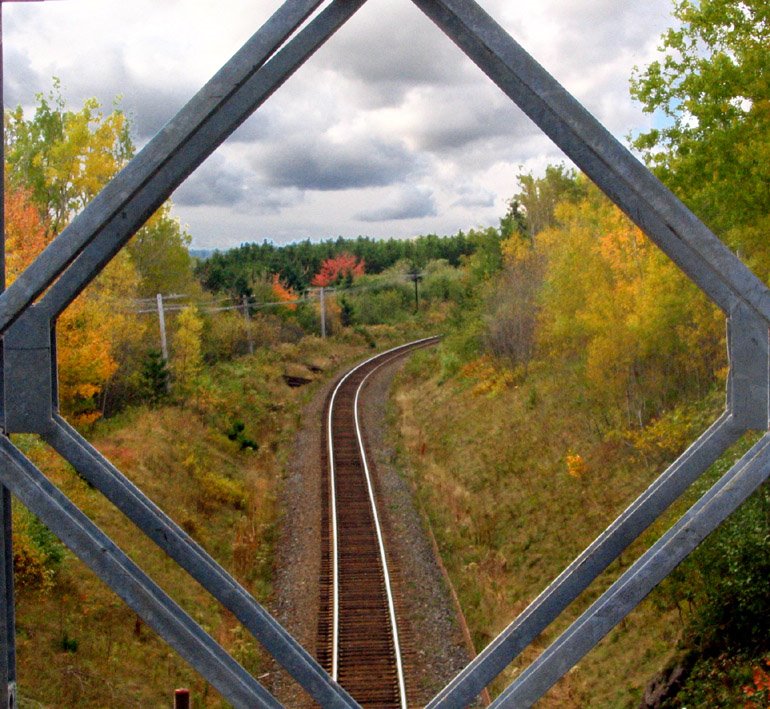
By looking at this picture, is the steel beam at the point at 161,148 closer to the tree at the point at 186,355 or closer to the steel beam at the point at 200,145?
the steel beam at the point at 200,145

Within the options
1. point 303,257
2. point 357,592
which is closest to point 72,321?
point 357,592

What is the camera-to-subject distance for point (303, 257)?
9262cm

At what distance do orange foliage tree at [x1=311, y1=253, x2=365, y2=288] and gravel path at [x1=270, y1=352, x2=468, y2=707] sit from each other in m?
49.6

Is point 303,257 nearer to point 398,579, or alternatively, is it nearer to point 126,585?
point 398,579

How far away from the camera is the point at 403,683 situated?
1092 cm

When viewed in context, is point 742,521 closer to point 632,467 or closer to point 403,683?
point 403,683

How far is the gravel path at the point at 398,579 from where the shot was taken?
11.6 m

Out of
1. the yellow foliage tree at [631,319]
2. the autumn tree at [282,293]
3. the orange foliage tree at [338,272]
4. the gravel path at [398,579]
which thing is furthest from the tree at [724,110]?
the orange foliage tree at [338,272]

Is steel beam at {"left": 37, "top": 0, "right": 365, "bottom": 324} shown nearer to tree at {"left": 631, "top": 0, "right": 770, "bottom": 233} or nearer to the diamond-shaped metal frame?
the diamond-shaped metal frame

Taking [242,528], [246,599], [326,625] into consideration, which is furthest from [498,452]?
[246,599]

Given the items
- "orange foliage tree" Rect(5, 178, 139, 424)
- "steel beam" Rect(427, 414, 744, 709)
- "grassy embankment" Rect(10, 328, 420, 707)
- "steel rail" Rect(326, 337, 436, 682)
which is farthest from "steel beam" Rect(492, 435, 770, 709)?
"orange foliage tree" Rect(5, 178, 139, 424)

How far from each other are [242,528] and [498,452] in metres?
8.08

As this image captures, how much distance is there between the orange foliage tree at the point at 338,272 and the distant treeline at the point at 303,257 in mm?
1399

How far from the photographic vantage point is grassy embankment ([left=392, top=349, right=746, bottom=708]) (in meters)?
11.6
